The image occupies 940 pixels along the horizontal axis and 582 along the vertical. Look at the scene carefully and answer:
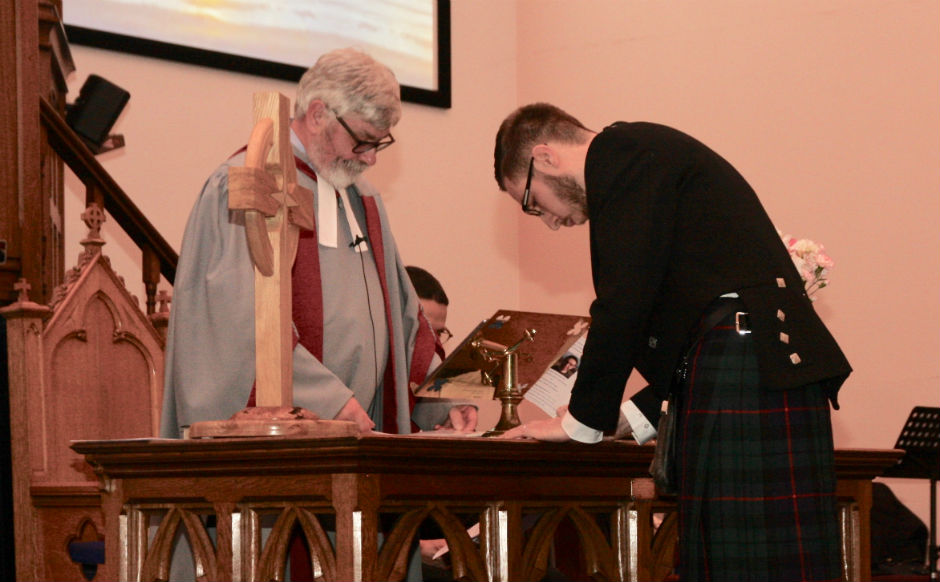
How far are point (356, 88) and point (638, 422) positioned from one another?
46.7 inches

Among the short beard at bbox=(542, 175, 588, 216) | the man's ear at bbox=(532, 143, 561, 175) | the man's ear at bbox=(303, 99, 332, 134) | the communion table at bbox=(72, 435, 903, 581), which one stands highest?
the man's ear at bbox=(303, 99, 332, 134)

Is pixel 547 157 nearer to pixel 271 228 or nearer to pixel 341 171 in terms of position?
pixel 271 228

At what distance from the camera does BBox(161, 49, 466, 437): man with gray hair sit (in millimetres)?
2959

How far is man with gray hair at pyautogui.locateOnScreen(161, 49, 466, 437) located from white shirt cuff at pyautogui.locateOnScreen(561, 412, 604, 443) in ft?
1.83

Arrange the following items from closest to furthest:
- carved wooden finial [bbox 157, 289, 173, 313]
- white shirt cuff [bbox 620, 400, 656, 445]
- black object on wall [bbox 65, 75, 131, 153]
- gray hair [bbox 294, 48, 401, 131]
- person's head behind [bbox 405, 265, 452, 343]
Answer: white shirt cuff [bbox 620, 400, 656, 445], gray hair [bbox 294, 48, 401, 131], person's head behind [bbox 405, 265, 452, 343], carved wooden finial [bbox 157, 289, 173, 313], black object on wall [bbox 65, 75, 131, 153]

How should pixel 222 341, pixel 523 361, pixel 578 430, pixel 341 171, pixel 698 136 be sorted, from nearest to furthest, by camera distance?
pixel 578 430
pixel 222 341
pixel 523 361
pixel 341 171
pixel 698 136

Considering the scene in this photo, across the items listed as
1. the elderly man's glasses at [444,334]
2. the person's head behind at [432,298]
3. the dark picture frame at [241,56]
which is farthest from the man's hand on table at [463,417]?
the dark picture frame at [241,56]

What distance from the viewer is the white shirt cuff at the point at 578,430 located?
8.63ft

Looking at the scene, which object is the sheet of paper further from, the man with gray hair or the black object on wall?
the black object on wall

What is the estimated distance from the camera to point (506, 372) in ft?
10.00

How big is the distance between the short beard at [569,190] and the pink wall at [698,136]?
4.71m

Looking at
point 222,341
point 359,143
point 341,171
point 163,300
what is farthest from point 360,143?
point 163,300

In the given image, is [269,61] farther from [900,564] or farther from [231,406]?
[231,406]

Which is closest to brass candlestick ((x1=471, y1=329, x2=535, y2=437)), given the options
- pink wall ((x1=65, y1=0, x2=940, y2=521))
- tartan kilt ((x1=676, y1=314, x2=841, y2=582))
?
tartan kilt ((x1=676, y1=314, x2=841, y2=582))
